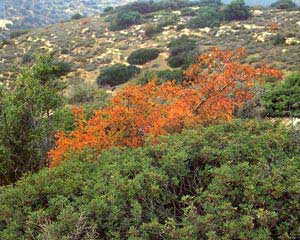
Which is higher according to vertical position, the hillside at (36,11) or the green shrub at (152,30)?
the green shrub at (152,30)

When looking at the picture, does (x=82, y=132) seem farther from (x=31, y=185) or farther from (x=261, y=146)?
(x=261, y=146)

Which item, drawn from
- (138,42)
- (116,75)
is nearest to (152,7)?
(138,42)

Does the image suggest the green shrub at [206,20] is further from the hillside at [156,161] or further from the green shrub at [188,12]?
the hillside at [156,161]

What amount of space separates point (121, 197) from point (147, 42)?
1794 inches

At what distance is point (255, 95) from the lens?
17719 millimetres

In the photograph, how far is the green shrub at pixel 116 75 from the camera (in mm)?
38594

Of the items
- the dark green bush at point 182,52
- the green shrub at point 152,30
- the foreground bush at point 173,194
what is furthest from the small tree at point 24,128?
the green shrub at point 152,30

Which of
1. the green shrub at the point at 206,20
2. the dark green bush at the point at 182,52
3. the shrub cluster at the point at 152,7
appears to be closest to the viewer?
the dark green bush at the point at 182,52

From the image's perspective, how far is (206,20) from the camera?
55.2 metres

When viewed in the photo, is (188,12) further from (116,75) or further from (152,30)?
(116,75)

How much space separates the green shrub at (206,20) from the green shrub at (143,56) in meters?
11.7

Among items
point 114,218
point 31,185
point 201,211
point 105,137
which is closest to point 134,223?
point 114,218

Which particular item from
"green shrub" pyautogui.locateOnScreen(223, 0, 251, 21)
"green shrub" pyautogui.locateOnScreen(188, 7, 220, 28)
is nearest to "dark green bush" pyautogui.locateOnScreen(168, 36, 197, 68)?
"green shrub" pyautogui.locateOnScreen(188, 7, 220, 28)

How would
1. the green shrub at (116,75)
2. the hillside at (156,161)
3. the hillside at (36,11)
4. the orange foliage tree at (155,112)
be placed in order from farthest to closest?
the hillside at (36,11) → the green shrub at (116,75) → the orange foliage tree at (155,112) → the hillside at (156,161)
